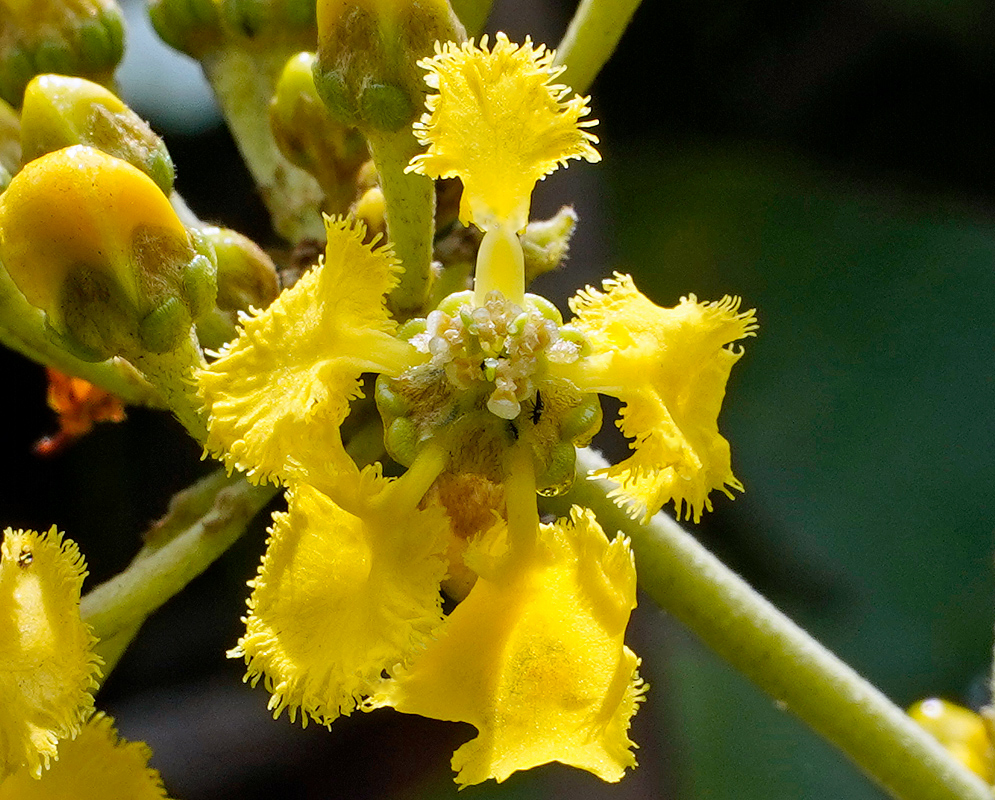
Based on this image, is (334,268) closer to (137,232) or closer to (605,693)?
(137,232)

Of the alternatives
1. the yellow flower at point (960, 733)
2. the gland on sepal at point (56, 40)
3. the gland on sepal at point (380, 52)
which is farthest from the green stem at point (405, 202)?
the yellow flower at point (960, 733)

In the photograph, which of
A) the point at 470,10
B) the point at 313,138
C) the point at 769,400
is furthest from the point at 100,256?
the point at 769,400

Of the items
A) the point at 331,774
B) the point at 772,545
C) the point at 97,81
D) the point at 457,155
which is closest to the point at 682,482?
the point at 457,155

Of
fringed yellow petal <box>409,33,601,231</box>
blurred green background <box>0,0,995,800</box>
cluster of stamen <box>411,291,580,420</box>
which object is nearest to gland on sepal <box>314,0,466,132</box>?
fringed yellow petal <box>409,33,601,231</box>

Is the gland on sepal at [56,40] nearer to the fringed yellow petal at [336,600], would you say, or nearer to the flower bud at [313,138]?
the flower bud at [313,138]

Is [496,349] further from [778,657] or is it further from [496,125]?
[778,657]

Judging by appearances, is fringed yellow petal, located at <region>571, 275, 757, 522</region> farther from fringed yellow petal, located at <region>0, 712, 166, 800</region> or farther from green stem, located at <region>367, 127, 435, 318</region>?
fringed yellow petal, located at <region>0, 712, 166, 800</region>
